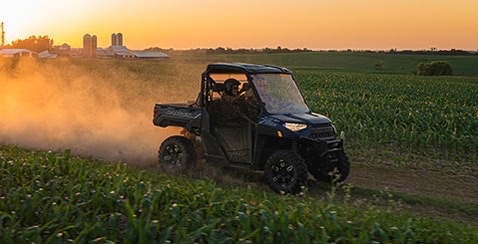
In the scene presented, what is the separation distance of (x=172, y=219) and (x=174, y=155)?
215 inches

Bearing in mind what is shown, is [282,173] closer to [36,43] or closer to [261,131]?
[261,131]

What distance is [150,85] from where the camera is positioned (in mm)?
33312

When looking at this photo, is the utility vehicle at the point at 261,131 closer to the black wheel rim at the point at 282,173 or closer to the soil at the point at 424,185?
the black wheel rim at the point at 282,173

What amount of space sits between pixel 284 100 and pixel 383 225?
15.2 feet

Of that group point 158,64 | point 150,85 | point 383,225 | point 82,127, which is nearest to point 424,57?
point 158,64

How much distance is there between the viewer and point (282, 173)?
1032 centimetres

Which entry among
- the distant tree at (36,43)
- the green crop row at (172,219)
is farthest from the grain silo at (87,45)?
the green crop row at (172,219)

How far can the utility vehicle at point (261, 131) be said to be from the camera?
10.2 m

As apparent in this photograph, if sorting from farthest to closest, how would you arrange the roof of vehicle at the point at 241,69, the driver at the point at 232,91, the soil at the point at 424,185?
the driver at the point at 232,91 < the roof of vehicle at the point at 241,69 < the soil at the point at 424,185

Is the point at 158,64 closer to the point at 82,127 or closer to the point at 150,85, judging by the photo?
the point at 150,85

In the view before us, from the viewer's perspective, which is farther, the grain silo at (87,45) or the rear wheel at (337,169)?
the grain silo at (87,45)

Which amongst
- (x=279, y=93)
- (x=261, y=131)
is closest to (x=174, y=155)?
(x=261, y=131)

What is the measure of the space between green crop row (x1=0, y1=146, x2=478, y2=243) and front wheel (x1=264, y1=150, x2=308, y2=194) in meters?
2.09

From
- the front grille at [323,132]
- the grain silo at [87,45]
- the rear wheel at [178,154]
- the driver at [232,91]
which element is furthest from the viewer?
the grain silo at [87,45]
